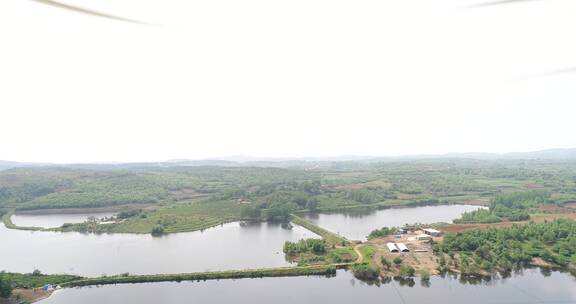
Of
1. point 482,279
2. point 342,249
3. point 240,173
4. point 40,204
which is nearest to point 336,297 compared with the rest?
point 342,249

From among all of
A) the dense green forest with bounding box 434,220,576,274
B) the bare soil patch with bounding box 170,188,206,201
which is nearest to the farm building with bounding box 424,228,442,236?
the dense green forest with bounding box 434,220,576,274

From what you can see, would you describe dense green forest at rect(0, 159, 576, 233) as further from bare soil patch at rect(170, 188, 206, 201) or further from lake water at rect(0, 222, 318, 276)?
lake water at rect(0, 222, 318, 276)

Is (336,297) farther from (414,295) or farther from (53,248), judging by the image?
(53,248)

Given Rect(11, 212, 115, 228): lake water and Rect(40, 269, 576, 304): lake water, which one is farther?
Rect(11, 212, 115, 228): lake water

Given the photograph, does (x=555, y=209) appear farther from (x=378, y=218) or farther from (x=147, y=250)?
(x=147, y=250)

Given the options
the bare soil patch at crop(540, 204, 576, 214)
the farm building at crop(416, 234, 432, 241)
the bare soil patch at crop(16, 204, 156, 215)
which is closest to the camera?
the farm building at crop(416, 234, 432, 241)

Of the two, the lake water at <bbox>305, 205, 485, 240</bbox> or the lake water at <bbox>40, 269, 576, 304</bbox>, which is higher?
the lake water at <bbox>305, 205, 485, 240</bbox>

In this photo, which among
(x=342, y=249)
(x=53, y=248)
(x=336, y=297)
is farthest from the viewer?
(x=53, y=248)
